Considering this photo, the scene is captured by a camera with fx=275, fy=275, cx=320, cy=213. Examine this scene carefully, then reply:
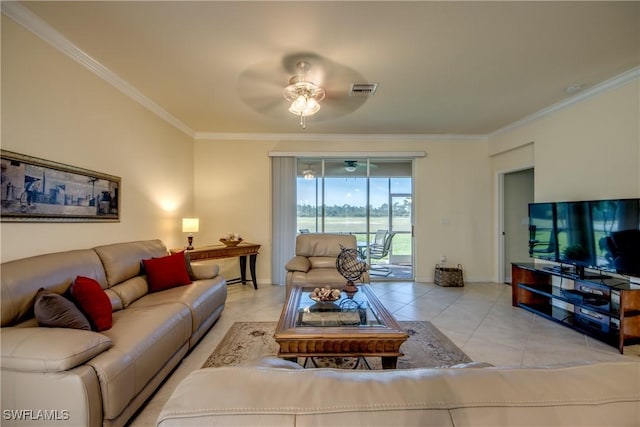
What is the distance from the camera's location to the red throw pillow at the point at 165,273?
9.09 feet

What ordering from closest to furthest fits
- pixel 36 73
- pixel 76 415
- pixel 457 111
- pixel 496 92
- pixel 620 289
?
pixel 76 415 < pixel 36 73 < pixel 620 289 < pixel 496 92 < pixel 457 111

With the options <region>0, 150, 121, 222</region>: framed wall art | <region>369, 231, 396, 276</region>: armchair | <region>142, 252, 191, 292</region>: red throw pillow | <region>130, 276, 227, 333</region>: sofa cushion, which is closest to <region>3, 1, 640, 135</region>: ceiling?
<region>0, 150, 121, 222</region>: framed wall art

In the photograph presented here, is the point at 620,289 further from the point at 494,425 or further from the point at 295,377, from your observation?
the point at 295,377

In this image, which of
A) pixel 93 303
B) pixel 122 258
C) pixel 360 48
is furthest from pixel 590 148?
pixel 122 258

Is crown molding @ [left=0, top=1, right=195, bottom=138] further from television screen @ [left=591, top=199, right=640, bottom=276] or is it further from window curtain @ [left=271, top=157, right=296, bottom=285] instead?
television screen @ [left=591, top=199, right=640, bottom=276]

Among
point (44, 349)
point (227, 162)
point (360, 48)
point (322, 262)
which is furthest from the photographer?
point (227, 162)

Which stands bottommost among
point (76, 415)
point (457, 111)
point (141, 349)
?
point (76, 415)

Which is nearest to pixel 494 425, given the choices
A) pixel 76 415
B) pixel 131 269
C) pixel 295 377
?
pixel 295 377

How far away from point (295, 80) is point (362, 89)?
0.80m

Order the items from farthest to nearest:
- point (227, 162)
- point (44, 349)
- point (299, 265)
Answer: point (227, 162) → point (299, 265) → point (44, 349)

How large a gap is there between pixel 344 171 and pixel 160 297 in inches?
150

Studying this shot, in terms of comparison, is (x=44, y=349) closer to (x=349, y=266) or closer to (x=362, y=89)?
(x=349, y=266)

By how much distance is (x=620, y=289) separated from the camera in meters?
2.52

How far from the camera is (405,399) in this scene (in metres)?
0.52
